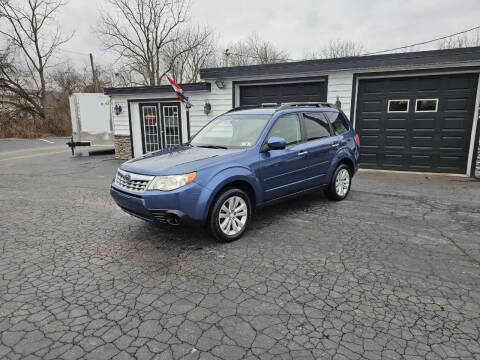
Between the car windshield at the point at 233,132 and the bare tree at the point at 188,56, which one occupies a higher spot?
the bare tree at the point at 188,56

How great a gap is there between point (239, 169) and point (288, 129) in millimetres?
1347

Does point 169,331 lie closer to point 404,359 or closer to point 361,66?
point 404,359

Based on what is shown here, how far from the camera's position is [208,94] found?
10766 millimetres

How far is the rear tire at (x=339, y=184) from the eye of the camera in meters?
5.73

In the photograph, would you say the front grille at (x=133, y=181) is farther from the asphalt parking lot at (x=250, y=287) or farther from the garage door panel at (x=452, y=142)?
the garage door panel at (x=452, y=142)

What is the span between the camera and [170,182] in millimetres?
3613

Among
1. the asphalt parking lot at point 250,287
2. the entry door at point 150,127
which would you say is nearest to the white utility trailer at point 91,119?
the entry door at point 150,127

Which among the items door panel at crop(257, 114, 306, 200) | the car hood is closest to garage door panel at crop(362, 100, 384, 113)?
door panel at crop(257, 114, 306, 200)

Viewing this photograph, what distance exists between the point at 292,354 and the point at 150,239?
2.63m

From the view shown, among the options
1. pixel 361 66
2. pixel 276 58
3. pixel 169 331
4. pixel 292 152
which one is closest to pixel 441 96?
pixel 361 66

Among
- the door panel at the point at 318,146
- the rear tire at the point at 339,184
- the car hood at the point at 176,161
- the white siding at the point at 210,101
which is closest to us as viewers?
the car hood at the point at 176,161

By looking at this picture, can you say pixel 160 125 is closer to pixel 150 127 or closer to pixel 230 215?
pixel 150 127

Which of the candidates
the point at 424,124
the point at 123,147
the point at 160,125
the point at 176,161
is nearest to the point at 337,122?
the point at 176,161

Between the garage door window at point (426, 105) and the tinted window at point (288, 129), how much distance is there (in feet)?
17.9
